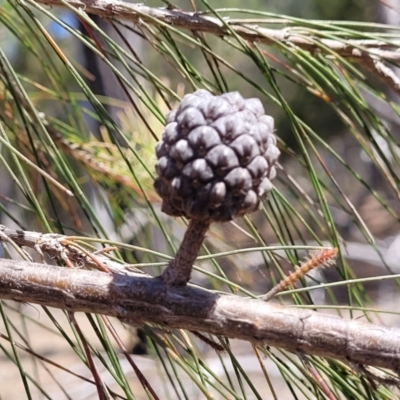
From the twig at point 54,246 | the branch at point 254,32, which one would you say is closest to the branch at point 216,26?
the branch at point 254,32

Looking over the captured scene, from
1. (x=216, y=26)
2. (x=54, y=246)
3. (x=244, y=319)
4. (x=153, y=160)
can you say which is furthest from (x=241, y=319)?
(x=153, y=160)

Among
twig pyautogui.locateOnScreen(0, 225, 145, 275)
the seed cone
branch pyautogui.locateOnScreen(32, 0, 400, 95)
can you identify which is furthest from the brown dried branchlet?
branch pyautogui.locateOnScreen(32, 0, 400, 95)

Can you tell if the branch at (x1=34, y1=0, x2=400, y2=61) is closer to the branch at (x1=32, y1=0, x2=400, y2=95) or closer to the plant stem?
the branch at (x1=32, y1=0, x2=400, y2=95)

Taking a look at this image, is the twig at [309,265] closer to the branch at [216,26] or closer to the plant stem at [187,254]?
the plant stem at [187,254]

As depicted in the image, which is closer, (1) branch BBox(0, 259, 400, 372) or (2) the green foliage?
(1) branch BBox(0, 259, 400, 372)

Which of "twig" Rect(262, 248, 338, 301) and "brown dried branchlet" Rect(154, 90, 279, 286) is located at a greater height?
"brown dried branchlet" Rect(154, 90, 279, 286)

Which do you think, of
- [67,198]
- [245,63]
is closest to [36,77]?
[245,63]

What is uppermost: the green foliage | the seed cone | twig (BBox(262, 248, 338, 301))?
the green foliage

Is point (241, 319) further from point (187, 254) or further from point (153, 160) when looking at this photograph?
point (153, 160)
